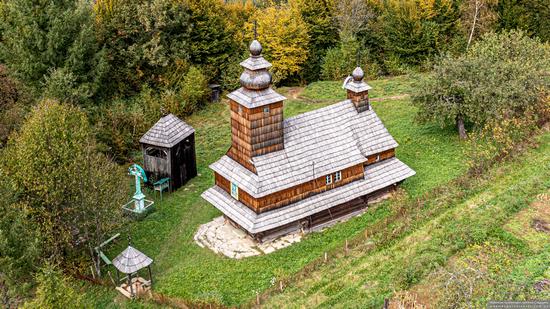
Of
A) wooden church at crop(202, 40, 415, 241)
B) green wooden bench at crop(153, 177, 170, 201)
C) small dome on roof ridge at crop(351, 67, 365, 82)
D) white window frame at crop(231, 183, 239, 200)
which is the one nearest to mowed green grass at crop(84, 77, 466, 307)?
green wooden bench at crop(153, 177, 170, 201)

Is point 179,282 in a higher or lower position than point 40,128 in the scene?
lower

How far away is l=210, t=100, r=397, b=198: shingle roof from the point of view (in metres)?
25.4

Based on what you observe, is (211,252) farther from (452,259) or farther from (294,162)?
(452,259)

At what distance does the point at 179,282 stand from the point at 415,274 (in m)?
9.86

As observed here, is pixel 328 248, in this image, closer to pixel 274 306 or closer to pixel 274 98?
pixel 274 306

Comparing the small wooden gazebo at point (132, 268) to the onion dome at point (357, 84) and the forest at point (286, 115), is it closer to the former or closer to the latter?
the forest at point (286, 115)

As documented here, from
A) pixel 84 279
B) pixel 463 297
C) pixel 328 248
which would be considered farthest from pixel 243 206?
pixel 463 297

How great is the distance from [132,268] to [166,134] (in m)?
9.67

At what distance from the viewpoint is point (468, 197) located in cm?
2661

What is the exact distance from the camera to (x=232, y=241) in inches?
1045

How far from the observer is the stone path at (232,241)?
25.7 metres

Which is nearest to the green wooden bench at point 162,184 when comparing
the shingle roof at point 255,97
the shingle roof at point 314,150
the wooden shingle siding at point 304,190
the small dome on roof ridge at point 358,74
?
the shingle roof at point 314,150

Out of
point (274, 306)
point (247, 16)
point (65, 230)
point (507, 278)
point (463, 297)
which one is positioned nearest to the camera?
point (463, 297)

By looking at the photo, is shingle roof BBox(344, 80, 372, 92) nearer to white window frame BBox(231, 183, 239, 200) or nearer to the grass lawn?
the grass lawn
